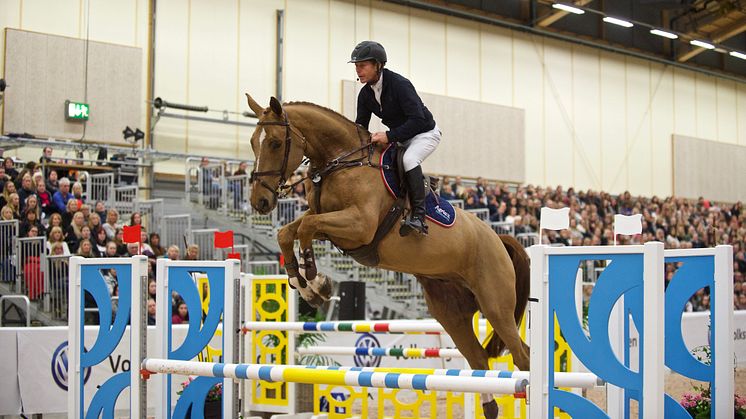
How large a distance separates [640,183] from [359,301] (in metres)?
14.2

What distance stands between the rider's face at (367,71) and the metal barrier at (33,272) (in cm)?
510

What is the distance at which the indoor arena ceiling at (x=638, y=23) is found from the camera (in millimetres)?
18516

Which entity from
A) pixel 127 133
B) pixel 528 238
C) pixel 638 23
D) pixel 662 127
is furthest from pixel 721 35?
pixel 127 133

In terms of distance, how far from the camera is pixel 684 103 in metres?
22.6

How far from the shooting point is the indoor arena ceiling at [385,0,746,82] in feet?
60.7

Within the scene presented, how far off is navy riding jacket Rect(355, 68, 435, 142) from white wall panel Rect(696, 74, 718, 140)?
20.3m

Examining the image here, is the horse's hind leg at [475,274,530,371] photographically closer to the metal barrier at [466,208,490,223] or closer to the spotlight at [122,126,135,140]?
the metal barrier at [466,208,490,223]

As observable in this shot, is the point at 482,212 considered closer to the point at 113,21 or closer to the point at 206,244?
the point at 206,244

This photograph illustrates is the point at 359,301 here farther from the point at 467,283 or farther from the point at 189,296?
the point at 189,296

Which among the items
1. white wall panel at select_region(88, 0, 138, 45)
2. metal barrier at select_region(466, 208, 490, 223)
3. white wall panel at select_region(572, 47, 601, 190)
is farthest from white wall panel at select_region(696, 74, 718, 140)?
white wall panel at select_region(88, 0, 138, 45)

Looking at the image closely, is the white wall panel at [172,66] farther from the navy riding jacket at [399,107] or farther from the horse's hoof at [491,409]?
the horse's hoof at [491,409]

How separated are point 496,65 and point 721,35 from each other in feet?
22.5

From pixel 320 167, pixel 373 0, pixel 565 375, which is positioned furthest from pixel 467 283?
pixel 373 0

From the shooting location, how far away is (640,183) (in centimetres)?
2125
